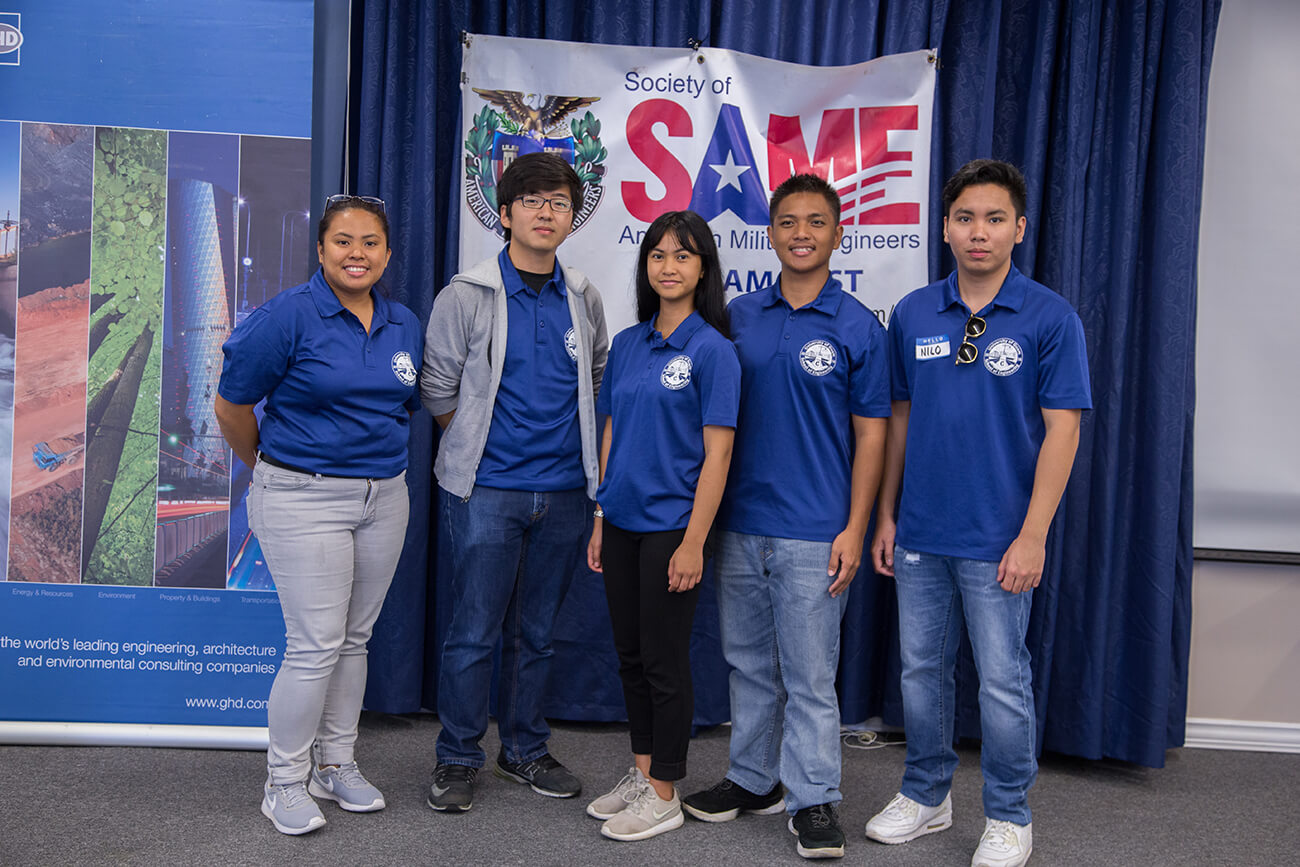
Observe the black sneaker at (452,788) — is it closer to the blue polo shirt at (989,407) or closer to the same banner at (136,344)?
the same banner at (136,344)

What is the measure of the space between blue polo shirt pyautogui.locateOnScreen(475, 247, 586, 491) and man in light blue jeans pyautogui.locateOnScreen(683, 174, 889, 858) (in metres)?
0.43

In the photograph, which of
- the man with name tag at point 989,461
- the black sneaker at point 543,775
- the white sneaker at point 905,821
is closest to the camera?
the man with name tag at point 989,461

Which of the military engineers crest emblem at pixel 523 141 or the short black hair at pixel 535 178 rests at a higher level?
the military engineers crest emblem at pixel 523 141

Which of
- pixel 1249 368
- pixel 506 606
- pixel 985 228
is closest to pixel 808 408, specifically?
pixel 985 228

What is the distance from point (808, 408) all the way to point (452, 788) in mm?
1268

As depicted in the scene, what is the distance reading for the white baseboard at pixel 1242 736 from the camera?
305 centimetres

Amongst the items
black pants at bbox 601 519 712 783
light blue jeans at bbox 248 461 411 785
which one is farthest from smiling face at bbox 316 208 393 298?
black pants at bbox 601 519 712 783

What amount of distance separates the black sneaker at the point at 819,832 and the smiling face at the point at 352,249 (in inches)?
62.9

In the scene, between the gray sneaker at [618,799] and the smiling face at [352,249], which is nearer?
the smiling face at [352,249]

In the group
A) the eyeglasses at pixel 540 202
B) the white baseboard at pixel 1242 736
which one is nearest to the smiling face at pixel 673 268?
the eyeglasses at pixel 540 202

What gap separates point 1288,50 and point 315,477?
3.18m

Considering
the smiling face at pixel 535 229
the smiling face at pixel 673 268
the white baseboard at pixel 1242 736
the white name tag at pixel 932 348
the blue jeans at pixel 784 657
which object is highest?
the smiling face at pixel 535 229

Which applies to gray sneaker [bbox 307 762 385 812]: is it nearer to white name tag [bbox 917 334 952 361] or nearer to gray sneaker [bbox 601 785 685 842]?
gray sneaker [bbox 601 785 685 842]

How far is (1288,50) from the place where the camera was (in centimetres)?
301
